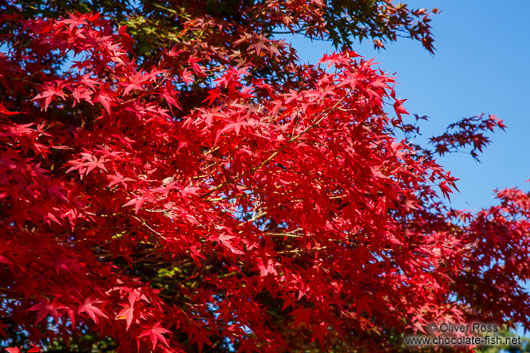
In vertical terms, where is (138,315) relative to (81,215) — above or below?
below

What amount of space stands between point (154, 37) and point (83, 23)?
2.63 m

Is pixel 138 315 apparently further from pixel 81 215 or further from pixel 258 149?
pixel 258 149

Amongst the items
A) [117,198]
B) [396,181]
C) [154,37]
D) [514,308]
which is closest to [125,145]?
[117,198]

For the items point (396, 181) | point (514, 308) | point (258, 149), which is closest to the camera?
point (258, 149)

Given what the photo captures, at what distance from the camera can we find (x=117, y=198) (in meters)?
3.63

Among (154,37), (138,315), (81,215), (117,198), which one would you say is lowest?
(138,315)

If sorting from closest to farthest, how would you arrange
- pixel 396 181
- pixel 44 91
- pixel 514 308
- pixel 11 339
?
pixel 44 91 → pixel 396 181 → pixel 514 308 → pixel 11 339

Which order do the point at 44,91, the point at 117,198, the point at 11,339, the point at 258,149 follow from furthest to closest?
the point at 11,339 → the point at 117,198 → the point at 258,149 → the point at 44,91

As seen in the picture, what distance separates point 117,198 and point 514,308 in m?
5.37

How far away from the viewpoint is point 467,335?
20.0ft

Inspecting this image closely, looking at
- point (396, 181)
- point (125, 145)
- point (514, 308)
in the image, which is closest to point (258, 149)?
point (125, 145)

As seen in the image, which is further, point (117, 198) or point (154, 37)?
point (154, 37)

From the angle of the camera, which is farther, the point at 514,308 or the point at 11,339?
the point at 11,339

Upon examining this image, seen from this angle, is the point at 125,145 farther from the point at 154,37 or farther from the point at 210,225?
the point at 154,37
